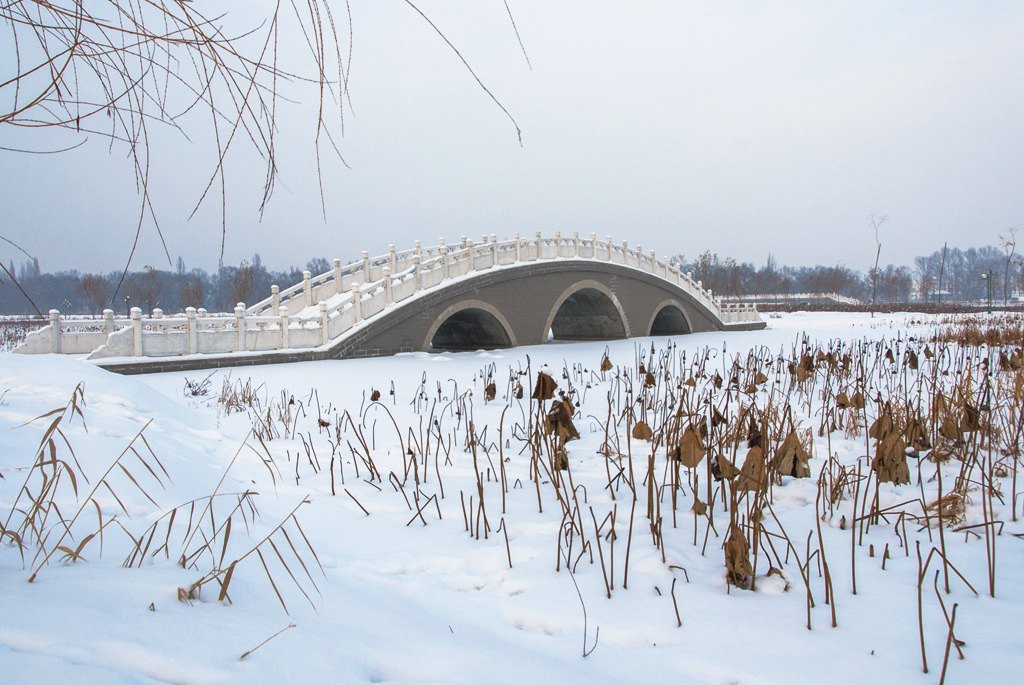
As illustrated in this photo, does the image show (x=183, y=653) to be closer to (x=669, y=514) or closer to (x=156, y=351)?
(x=669, y=514)

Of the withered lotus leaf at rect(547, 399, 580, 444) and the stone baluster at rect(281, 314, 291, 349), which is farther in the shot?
the stone baluster at rect(281, 314, 291, 349)

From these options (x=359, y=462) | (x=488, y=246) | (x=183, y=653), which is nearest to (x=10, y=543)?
(x=183, y=653)

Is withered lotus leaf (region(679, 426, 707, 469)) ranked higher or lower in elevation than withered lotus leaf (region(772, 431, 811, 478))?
higher

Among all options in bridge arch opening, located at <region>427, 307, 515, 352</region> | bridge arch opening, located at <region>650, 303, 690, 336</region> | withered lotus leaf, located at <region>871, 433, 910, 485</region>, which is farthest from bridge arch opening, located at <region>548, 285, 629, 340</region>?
withered lotus leaf, located at <region>871, 433, 910, 485</region>

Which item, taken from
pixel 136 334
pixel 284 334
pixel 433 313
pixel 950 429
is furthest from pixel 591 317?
pixel 950 429

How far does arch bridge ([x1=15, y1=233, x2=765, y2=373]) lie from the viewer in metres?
11.9

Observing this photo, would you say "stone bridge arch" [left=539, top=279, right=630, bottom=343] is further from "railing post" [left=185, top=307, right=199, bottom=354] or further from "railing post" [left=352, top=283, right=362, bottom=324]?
"railing post" [left=185, top=307, right=199, bottom=354]

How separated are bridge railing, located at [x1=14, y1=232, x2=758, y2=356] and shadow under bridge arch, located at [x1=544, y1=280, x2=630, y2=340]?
3.85ft

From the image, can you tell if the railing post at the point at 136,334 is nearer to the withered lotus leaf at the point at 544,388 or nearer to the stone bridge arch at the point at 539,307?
the stone bridge arch at the point at 539,307

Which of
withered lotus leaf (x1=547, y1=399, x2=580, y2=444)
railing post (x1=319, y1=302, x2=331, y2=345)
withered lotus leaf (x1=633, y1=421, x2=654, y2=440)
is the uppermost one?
railing post (x1=319, y1=302, x2=331, y2=345)

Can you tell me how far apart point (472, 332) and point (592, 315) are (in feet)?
17.4

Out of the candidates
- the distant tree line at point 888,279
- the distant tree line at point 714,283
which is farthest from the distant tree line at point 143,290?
the distant tree line at point 888,279

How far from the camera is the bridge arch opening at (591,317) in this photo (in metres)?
21.4

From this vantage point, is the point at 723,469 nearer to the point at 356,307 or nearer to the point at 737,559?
the point at 737,559
